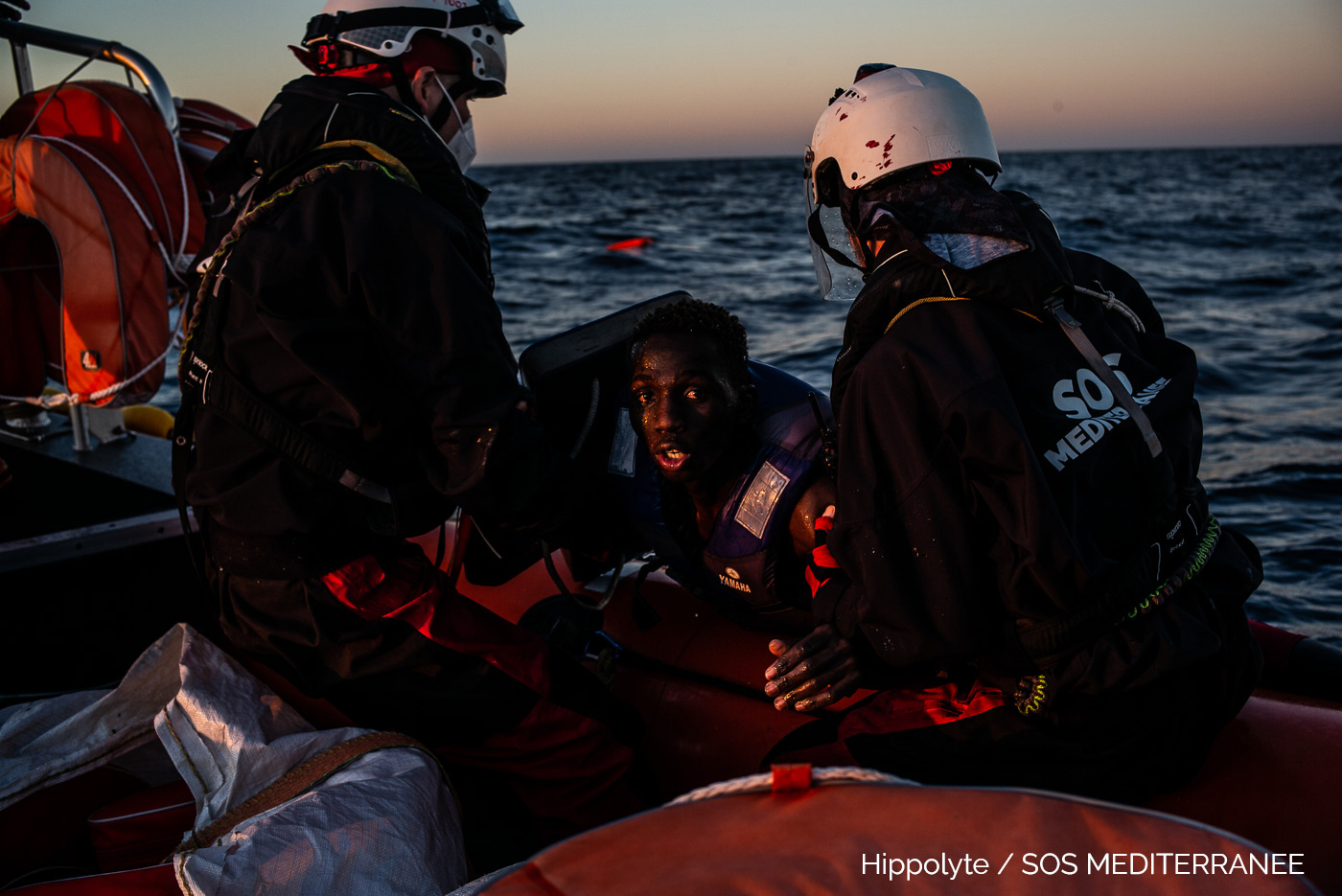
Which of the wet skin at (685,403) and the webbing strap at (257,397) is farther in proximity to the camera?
the wet skin at (685,403)

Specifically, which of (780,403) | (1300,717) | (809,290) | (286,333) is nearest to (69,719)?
(286,333)

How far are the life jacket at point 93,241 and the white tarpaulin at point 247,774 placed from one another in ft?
6.53

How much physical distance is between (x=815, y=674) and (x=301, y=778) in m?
1.12

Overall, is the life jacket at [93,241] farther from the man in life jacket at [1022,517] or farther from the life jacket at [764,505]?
the man in life jacket at [1022,517]

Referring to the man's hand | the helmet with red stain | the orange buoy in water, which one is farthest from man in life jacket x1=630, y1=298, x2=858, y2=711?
the orange buoy in water

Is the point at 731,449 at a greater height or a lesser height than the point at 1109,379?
lesser

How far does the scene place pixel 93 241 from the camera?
13.4 ft

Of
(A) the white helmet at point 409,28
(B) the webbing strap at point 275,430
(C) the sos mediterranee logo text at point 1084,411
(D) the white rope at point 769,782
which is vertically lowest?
(D) the white rope at point 769,782

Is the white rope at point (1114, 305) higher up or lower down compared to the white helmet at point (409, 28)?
lower down

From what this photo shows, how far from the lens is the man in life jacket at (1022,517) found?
1711 millimetres

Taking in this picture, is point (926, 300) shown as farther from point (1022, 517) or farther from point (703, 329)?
point (703, 329)

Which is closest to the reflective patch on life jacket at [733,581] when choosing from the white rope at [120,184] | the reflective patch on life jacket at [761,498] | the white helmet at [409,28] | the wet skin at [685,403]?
the reflective patch on life jacket at [761,498]

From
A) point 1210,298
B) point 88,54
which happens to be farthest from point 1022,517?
point 1210,298

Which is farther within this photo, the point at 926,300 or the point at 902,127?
the point at 902,127
